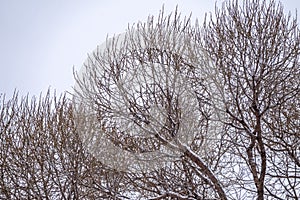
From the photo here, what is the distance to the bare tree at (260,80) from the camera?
736cm

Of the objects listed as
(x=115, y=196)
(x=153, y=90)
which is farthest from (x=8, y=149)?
Answer: (x=153, y=90)

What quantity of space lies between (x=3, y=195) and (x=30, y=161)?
30.9 inches

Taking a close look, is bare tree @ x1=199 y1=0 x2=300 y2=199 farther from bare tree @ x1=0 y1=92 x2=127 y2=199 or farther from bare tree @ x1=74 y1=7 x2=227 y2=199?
bare tree @ x1=0 y1=92 x2=127 y2=199

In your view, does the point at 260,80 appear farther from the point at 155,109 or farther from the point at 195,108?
the point at 155,109

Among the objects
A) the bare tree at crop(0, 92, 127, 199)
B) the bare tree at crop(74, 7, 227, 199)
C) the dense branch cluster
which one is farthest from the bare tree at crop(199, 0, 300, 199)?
the bare tree at crop(0, 92, 127, 199)

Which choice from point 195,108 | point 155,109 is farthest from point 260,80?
point 155,109

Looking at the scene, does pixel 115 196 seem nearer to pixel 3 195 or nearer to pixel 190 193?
pixel 190 193

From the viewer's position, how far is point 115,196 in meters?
7.76

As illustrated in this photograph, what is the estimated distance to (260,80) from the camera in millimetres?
7328

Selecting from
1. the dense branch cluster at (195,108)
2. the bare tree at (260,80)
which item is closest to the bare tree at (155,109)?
the dense branch cluster at (195,108)

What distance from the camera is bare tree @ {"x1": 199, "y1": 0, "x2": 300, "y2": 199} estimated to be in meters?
7.36

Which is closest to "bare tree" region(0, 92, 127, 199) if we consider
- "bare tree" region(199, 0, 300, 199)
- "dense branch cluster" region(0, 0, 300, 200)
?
"dense branch cluster" region(0, 0, 300, 200)

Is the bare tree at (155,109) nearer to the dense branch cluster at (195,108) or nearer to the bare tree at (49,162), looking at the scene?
the dense branch cluster at (195,108)

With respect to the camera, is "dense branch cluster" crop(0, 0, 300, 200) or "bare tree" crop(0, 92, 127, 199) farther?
"bare tree" crop(0, 92, 127, 199)
